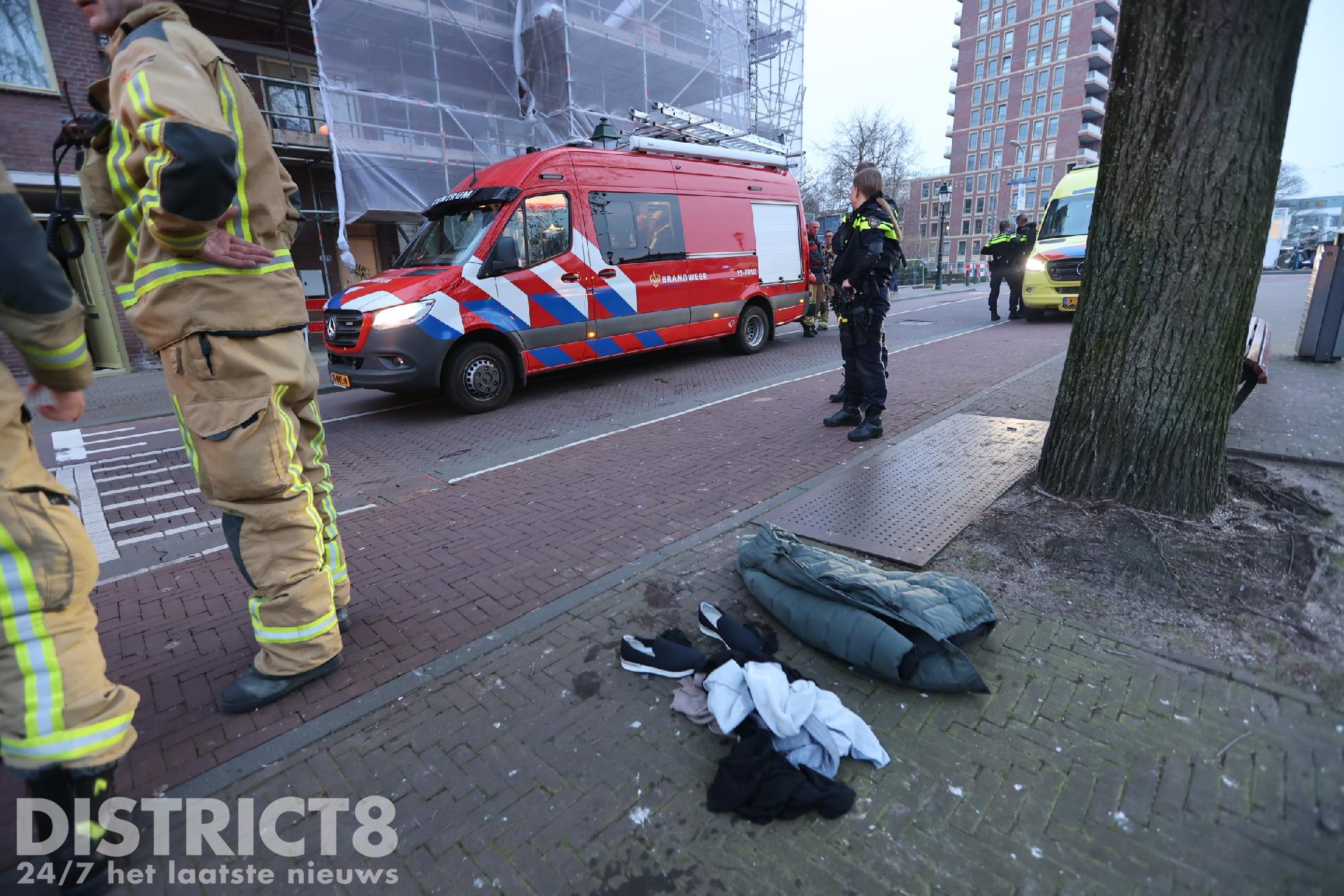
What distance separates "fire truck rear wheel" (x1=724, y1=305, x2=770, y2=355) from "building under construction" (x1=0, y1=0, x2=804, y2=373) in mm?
4792

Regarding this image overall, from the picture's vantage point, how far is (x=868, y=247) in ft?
17.6

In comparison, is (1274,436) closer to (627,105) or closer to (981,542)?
(981,542)

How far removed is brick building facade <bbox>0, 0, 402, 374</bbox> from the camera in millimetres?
10258

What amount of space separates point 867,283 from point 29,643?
532cm

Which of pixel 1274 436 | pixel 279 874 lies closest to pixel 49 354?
pixel 279 874

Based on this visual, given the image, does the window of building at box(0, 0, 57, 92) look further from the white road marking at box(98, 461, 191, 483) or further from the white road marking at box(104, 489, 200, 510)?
the white road marking at box(104, 489, 200, 510)

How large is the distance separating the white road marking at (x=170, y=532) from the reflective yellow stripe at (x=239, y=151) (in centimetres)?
305

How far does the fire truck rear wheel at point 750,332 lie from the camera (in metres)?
10.7

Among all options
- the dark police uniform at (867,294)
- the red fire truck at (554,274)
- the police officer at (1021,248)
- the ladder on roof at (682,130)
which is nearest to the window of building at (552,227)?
the red fire truck at (554,274)

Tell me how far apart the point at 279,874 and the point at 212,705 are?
992mm

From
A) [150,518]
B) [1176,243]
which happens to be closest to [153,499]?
[150,518]

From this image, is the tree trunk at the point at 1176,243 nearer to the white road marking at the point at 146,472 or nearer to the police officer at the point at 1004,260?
the white road marking at the point at 146,472

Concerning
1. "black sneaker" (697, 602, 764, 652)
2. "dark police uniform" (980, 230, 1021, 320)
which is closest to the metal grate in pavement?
"black sneaker" (697, 602, 764, 652)

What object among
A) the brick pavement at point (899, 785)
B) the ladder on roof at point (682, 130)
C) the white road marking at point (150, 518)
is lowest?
the white road marking at point (150, 518)
